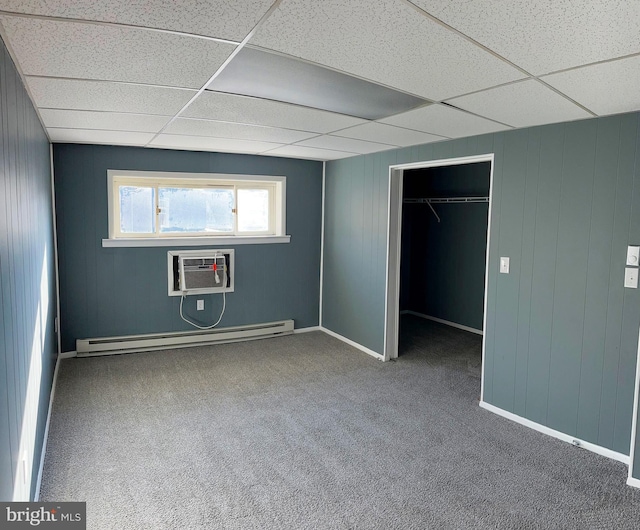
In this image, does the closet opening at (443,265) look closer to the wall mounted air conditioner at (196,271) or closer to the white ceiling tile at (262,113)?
the wall mounted air conditioner at (196,271)

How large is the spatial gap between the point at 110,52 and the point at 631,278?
2976 mm

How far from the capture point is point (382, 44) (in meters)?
1.64

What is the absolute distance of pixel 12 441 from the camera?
1627 mm

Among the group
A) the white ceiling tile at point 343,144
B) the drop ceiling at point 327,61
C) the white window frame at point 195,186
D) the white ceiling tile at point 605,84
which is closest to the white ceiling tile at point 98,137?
the white window frame at point 195,186

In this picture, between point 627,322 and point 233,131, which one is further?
point 233,131

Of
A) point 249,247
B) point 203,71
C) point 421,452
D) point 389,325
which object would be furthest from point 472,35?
point 249,247

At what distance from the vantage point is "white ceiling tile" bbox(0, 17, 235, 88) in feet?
5.03

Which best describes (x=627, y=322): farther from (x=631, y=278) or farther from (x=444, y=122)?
(x=444, y=122)

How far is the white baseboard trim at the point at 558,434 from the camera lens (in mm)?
2776

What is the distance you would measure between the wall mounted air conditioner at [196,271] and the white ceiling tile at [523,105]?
125 inches

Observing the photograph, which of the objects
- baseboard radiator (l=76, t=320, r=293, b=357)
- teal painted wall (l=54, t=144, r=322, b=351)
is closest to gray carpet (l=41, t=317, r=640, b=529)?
baseboard radiator (l=76, t=320, r=293, b=357)

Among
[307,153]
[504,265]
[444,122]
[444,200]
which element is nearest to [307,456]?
[504,265]

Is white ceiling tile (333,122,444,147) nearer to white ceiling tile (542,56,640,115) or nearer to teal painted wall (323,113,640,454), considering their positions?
teal painted wall (323,113,640,454)

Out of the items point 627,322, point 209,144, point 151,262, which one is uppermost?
point 209,144
